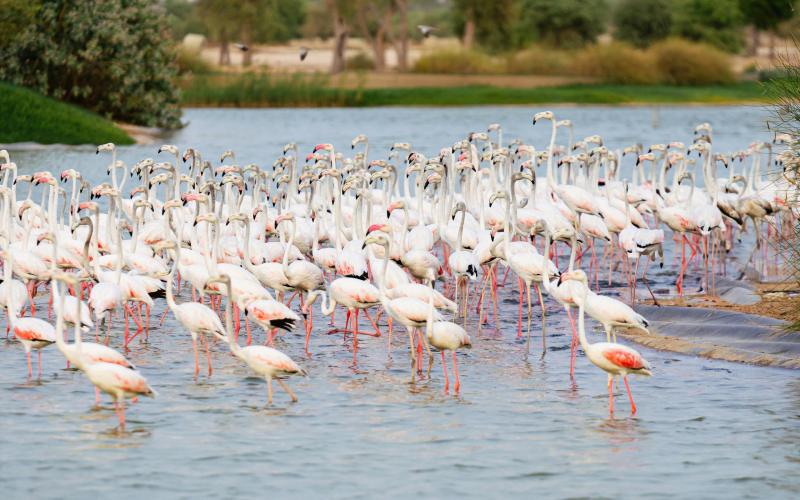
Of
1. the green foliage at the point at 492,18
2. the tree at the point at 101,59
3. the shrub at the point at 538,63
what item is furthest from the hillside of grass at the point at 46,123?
the green foliage at the point at 492,18

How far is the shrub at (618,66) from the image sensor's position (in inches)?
2692

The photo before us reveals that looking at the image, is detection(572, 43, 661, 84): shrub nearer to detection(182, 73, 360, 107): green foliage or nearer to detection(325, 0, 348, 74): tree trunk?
detection(325, 0, 348, 74): tree trunk

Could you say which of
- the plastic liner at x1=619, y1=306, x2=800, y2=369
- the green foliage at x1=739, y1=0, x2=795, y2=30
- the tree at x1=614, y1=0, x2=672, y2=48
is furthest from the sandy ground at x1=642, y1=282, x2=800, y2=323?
the tree at x1=614, y1=0, x2=672, y2=48

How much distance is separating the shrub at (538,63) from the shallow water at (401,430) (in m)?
58.3

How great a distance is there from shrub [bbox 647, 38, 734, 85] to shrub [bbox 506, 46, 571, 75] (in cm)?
501

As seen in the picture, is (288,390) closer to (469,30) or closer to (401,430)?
(401,430)

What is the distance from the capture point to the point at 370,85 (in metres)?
68.0

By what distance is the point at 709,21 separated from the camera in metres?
86.1

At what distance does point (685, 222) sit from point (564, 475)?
338 inches

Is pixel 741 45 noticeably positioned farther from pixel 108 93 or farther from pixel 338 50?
pixel 108 93

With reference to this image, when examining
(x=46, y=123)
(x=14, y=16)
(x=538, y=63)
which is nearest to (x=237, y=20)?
(x=538, y=63)

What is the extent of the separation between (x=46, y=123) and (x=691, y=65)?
40215 mm

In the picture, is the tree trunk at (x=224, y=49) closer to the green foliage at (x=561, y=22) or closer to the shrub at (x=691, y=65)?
the green foliage at (x=561, y=22)

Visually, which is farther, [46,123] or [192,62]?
[192,62]
